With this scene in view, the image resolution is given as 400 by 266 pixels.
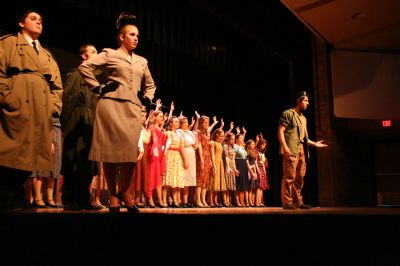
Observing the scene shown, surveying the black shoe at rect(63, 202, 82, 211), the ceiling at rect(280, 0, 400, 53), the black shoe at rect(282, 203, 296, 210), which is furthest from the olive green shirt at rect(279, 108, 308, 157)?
the black shoe at rect(63, 202, 82, 211)

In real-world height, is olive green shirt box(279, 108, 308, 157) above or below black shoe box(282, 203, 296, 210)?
above

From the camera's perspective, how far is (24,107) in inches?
127

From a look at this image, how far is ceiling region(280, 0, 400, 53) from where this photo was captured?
638 cm

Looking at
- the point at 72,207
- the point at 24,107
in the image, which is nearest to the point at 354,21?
the point at 72,207

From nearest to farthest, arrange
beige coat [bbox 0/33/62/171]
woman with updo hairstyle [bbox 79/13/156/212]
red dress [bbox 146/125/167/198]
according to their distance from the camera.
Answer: beige coat [bbox 0/33/62/171] → woman with updo hairstyle [bbox 79/13/156/212] → red dress [bbox 146/125/167/198]

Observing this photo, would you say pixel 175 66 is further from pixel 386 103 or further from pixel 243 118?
pixel 386 103

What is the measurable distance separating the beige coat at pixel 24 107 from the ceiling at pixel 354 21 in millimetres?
4348

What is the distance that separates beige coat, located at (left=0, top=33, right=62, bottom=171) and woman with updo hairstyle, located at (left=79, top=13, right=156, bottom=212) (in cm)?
40
